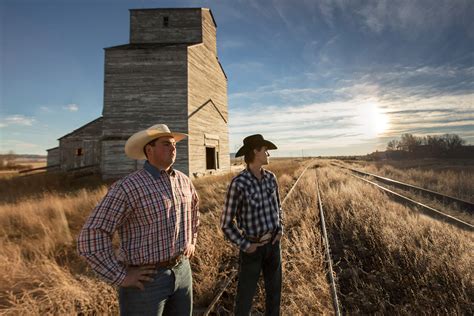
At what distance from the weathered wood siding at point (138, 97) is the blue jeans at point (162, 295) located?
14180 millimetres

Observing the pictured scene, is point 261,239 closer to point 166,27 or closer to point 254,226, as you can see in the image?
point 254,226

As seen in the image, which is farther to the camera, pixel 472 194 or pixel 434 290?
pixel 472 194

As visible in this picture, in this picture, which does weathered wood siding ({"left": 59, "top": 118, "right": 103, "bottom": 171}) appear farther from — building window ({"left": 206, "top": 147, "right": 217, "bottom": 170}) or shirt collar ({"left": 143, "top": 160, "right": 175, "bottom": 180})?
shirt collar ({"left": 143, "top": 160, "right": 175, "bottom": 180})

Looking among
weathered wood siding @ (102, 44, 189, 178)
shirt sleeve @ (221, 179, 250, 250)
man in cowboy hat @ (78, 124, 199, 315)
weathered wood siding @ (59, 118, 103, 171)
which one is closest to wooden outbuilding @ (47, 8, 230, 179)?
weathered wood siding @ (102, 44, 189, 178)

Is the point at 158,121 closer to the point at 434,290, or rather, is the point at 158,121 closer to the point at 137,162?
the point at 137,162

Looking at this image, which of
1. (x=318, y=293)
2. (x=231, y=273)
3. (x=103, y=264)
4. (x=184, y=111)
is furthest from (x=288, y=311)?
(x=184, y=111)

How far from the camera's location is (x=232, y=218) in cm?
289

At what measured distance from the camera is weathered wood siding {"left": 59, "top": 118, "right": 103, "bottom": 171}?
20.5 meters

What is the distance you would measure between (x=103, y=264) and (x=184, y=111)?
14.9 metres

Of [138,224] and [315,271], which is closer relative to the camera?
[138,224]

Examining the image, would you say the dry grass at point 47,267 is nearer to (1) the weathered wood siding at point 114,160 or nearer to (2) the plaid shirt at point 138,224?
(2) the plaid shirt at point 138,224

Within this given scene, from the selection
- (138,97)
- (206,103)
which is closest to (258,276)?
A: (138,97)

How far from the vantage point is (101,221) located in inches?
71.8

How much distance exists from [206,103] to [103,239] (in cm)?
1745
